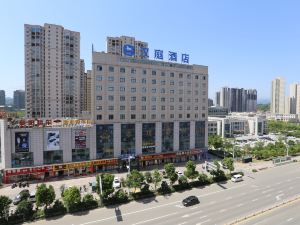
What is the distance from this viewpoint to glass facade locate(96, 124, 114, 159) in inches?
2190

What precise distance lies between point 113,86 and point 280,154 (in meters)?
50.9

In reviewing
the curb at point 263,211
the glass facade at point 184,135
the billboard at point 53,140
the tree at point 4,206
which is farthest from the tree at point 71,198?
the glass facade at point 184,135

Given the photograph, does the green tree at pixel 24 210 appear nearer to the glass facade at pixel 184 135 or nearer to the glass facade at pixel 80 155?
the glass facade at pixel 80 155

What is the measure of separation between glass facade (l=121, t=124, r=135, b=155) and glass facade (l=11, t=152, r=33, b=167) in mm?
19268

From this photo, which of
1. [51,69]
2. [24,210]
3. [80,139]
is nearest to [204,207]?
[24,210]

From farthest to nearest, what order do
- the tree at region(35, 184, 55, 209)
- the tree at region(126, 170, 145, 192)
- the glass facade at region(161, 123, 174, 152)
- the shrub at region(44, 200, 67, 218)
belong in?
the glass facade at region(161, 123, 174, 152) → the tree at region(126, 170, 145, 192) → the shrub at region(44, 200, 67, 218) → the tree at region(35, 184, 55, 209)

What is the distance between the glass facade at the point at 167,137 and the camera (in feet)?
211

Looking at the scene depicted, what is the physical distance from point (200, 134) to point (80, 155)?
109 ft

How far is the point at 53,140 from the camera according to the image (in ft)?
166

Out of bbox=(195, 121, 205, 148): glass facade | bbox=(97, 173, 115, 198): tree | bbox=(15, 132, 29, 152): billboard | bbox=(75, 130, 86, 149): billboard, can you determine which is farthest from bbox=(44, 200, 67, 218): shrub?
bbox=(195, 121, 205, 148): glass facade

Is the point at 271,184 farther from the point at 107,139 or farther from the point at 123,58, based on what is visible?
A: the point at 123,58

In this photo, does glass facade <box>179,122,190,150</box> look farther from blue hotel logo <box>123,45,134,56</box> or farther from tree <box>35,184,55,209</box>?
tree <box>35,184,55,209</box>

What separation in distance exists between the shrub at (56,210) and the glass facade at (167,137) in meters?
33.3

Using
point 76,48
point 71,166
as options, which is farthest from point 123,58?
point 76,48
